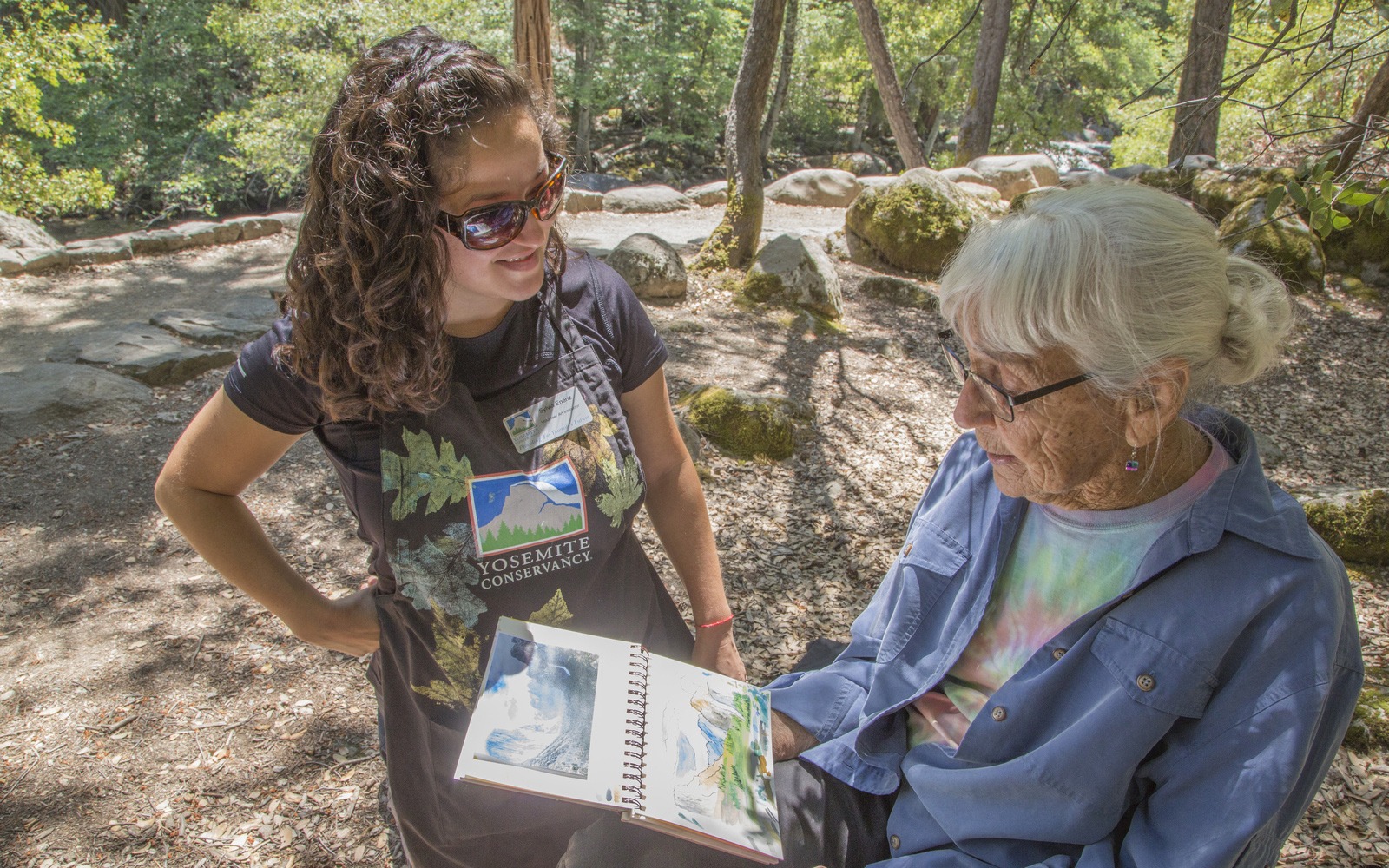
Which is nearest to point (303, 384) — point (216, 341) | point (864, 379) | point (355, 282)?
point (355, 282)

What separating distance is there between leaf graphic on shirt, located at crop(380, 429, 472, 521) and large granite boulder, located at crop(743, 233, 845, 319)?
20.1 ft

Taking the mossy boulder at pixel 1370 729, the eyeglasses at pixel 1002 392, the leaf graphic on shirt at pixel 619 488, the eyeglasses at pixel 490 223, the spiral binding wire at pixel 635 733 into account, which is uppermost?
the eyeglasses at pixel 490 223

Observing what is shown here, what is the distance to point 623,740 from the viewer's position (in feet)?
4.70

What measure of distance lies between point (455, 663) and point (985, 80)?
43.7 feet

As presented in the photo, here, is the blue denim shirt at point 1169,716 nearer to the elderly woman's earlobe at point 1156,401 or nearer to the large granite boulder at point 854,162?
the elderly woman's earlobe at point 1156,401

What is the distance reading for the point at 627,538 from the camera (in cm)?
183

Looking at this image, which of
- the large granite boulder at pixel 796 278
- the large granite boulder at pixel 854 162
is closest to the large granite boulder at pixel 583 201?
the large granite boulder at pixel 796 278

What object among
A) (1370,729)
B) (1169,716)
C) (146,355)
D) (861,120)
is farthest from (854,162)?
(1169,716)

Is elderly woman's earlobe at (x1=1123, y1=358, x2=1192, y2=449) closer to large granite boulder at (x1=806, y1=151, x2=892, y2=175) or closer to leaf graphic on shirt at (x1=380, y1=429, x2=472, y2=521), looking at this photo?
leaf graphic on shirt at (x1=380, y1=429, x2=472, y2=521)

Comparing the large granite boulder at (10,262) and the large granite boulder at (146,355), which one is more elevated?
the large granite boulder at (10,262)

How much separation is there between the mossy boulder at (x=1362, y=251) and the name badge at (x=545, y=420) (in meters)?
8.82

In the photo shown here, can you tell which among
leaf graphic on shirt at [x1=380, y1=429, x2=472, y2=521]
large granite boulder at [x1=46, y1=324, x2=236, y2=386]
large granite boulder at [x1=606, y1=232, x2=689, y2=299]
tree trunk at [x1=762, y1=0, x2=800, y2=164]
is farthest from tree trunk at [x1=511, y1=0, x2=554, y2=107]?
tree trunk at [x1=762, y1=0, x2=800, y2=164]

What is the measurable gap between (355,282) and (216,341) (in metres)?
5.99

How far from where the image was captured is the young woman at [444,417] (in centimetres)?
142
